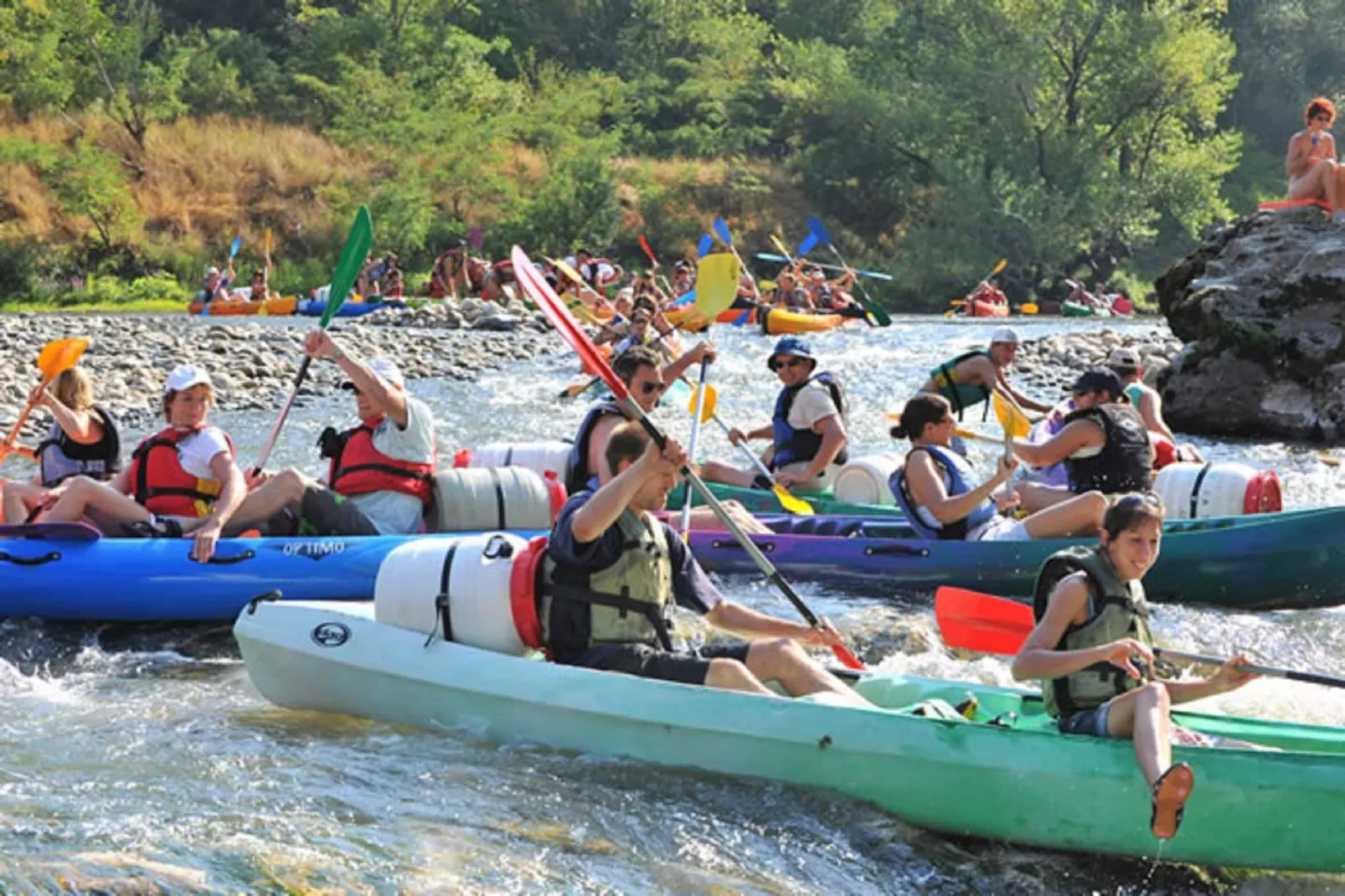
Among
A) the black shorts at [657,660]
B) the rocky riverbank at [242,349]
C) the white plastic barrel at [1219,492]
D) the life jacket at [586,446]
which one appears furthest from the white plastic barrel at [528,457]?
the rocky riverbank at [242,349]

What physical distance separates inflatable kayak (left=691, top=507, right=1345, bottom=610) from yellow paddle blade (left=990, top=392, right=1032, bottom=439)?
0.46 metres

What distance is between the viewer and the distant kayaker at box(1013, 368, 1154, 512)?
6.37 m

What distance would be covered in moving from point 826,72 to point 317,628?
32.1 meters

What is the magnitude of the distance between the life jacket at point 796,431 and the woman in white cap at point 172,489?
262 cm

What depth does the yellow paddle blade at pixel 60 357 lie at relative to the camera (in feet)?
21.5

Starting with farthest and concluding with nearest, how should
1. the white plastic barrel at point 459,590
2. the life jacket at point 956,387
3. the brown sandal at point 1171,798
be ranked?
the life jacket at point 956,387
the white plastic barrel at point 459,590
the brown sandal at point 1171,798

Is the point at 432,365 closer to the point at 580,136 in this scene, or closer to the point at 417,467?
the point at 417,467

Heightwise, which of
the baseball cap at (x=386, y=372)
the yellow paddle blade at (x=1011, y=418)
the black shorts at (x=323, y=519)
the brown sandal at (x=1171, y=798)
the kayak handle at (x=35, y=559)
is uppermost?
the baseball cap at (x=386, y=372)

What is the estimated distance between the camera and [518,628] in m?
4.61

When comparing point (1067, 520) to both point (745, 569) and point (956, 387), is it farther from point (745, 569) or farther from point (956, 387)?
point (956, 387)

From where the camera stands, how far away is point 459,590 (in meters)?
4.69

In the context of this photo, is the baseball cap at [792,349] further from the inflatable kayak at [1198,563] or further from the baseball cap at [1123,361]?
the baseball cap at [1123,361]

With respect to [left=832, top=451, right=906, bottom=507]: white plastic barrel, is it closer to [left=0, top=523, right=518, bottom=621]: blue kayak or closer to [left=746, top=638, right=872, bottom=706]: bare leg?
[left=0, top=523, right=518, bottom=621]: blue kayak

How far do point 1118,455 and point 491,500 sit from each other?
8.06 ft
